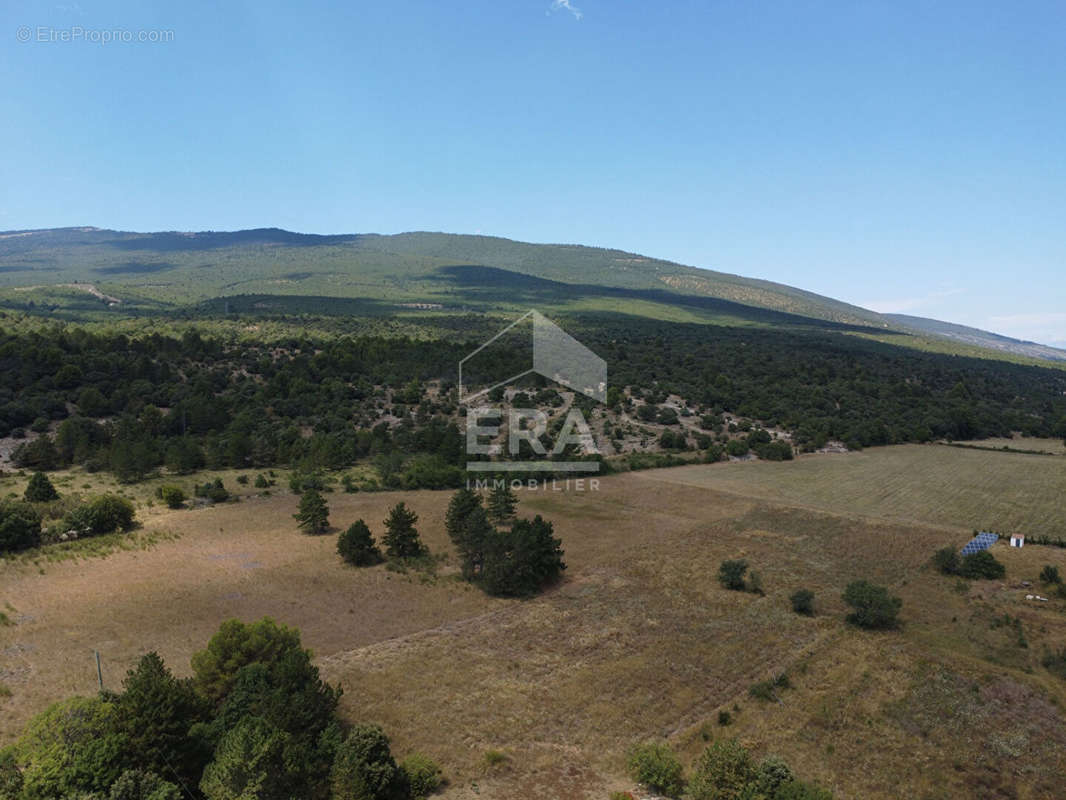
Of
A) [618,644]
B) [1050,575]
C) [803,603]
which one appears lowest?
[618,644]

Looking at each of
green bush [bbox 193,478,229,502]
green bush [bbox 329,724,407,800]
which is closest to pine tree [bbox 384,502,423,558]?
green bush [bbox 193,478,229,502]

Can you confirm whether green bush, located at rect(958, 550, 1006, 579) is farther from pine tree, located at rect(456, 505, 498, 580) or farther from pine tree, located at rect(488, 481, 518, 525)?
pine tree, located at rect(488, 481, 518, 525)

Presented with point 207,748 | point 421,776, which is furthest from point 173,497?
point 421,776

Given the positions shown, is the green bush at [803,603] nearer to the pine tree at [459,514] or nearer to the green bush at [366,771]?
the pine tree at [459,514]

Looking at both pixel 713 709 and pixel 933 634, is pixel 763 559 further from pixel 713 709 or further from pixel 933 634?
pixel 713 709

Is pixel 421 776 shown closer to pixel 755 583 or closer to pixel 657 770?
pixel 657 770

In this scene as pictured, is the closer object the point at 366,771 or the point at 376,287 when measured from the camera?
the point at 366,771

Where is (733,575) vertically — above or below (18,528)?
above
